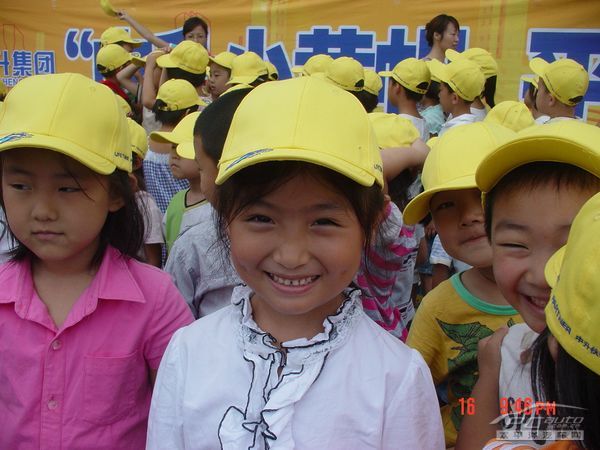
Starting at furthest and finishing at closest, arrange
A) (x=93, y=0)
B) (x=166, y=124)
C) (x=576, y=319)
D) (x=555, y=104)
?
1. (x=93, y=0)
2. (x=555, y=104)
3. (x=166, y=124)
4. (x=576, y=319)

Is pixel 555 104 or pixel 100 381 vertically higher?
pixel 555 104

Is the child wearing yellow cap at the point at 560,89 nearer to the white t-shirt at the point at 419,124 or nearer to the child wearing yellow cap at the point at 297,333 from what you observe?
the white t-shirt at the point at 419,124

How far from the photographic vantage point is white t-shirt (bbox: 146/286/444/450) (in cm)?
110

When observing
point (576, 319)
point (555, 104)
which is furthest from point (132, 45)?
point (576, 319)

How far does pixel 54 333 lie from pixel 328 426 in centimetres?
74

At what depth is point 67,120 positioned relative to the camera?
141 centimetres

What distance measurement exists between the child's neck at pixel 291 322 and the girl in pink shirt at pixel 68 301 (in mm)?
390

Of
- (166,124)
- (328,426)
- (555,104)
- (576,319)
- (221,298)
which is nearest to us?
(576,319)

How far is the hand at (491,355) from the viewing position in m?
1.33

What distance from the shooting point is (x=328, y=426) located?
1.10m

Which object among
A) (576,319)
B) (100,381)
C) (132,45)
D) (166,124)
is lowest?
(100,381)

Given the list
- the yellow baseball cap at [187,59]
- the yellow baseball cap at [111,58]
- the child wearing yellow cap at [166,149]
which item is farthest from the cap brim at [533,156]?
the yellow baseball cap at [111,58]

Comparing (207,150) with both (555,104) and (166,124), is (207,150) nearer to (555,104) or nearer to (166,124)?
(166,124)

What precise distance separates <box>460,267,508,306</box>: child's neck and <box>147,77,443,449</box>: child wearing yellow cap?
20.6 inches
